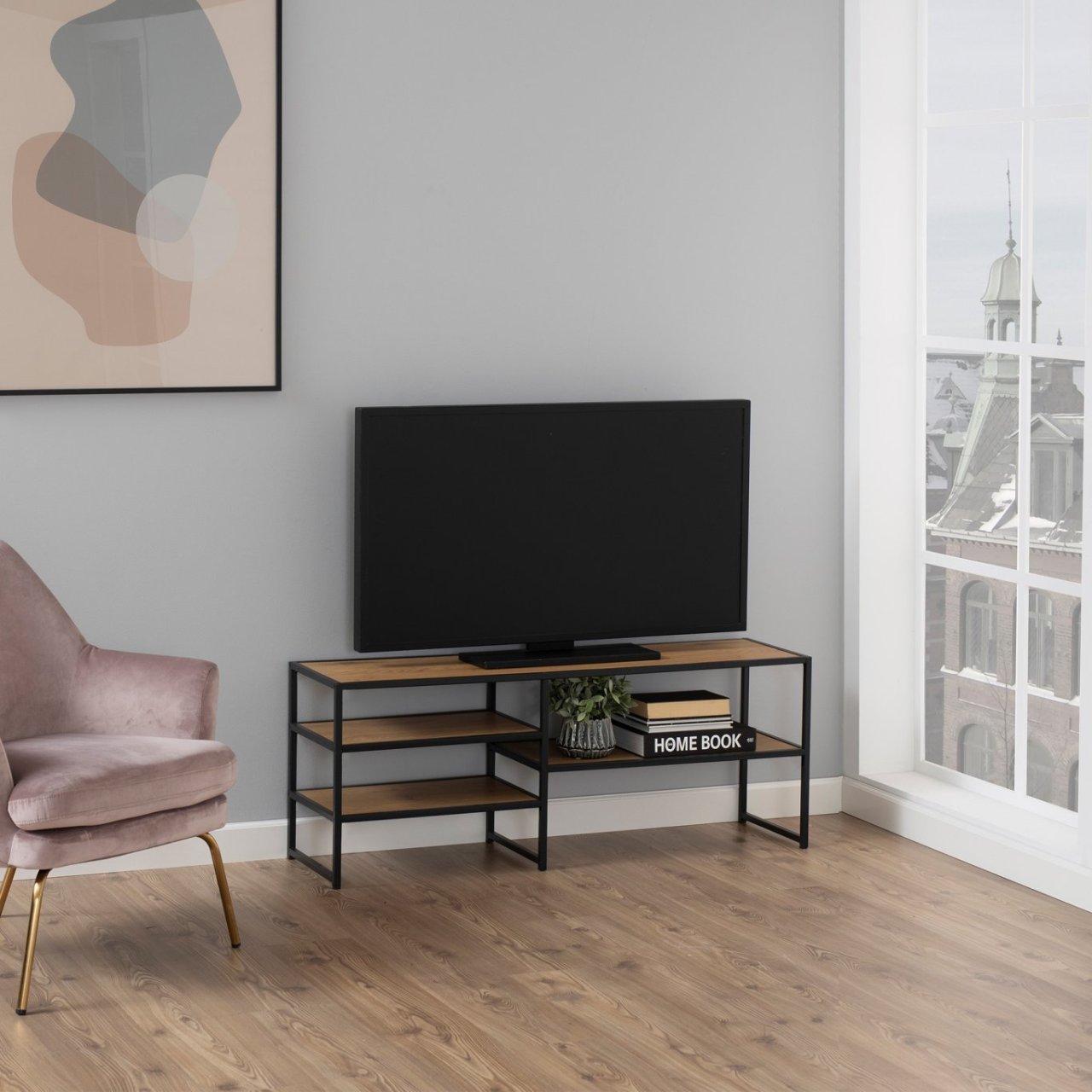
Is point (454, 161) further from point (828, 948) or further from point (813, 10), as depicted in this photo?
point (828, 948)

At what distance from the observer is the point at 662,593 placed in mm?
4480

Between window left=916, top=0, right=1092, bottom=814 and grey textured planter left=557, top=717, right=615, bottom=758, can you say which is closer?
window left=916, top=0, right=1092, bottom=814

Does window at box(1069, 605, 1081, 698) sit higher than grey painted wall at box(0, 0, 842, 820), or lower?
lower

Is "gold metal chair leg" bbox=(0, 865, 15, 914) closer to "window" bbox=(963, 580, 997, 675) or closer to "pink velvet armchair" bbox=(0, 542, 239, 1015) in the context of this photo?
"pink velvet armchair" bbox=(0, 542, 239, 1015)

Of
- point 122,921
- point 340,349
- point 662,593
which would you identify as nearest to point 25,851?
point 122,921

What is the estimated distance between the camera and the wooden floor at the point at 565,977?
2.95 metres

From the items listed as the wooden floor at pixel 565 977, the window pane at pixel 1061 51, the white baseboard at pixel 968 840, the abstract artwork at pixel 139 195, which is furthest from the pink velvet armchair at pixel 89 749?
the window pane at pixel 1061 51

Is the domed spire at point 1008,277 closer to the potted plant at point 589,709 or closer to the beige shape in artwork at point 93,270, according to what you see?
the potted plant at point 589,709

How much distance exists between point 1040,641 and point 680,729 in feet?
3.29

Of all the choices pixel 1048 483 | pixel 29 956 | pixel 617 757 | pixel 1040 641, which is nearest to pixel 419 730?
pixel 617 757

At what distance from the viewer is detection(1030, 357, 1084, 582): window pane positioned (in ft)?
13.5

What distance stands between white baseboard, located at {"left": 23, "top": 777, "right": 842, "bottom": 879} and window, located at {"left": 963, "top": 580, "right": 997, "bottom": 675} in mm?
608

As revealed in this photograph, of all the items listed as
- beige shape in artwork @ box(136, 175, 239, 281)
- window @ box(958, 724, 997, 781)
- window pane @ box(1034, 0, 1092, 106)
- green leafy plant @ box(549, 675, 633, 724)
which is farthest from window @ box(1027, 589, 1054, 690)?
beige shape in artwork @ box(136, 175, 239, 281)

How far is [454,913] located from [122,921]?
790 millimetres
